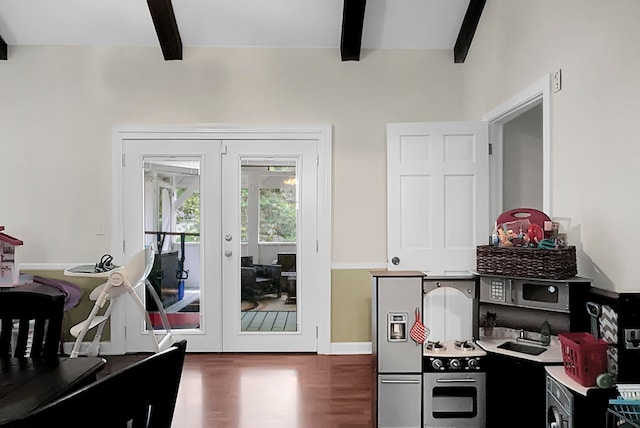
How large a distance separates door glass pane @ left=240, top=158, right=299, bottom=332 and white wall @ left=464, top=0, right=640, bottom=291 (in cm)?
211

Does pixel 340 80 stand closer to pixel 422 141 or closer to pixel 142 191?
pixel 422 141

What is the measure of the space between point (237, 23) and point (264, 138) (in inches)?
38.8

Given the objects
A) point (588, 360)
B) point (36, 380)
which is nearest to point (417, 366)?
point (588, 360)

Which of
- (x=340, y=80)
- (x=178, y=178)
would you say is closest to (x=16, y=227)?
(x=178, y=178)

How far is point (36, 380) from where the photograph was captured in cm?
142

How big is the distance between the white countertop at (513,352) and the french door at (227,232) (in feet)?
5.98

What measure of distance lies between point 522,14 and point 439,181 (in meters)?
1.30

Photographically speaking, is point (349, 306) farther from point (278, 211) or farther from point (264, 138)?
point (264, 138)

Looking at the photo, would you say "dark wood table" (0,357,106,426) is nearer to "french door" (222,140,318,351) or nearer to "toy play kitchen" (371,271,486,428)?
"toy play kitchen" (371,271,486,428)

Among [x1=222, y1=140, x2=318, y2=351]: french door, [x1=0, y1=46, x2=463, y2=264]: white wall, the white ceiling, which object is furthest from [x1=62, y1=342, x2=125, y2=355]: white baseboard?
the white ceiling

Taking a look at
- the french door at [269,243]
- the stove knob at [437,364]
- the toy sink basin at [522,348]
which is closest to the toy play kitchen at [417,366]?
the stove knob at [437,364]

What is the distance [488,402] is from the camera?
2299mm

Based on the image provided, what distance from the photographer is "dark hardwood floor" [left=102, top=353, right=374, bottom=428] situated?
2.72 m

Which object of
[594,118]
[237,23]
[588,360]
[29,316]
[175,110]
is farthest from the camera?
[175,110]
